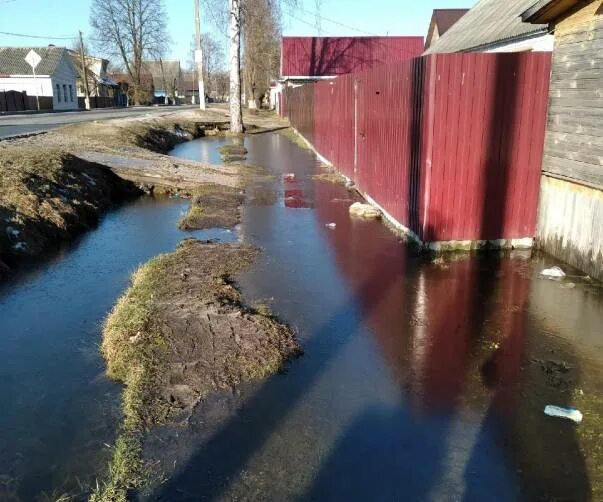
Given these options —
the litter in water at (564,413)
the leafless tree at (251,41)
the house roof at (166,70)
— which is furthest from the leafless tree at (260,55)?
the house roof at (166,70)

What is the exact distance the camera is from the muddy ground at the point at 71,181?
27.1 ft

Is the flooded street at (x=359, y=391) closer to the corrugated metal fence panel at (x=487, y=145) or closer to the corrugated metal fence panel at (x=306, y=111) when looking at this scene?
the corrugated metal fence panel at (x=487, y=145)

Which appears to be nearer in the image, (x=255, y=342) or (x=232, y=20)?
(x=255, y=342)

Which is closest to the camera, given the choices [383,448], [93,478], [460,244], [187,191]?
[93,478]

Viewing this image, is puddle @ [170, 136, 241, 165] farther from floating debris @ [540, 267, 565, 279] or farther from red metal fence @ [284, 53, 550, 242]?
floating debris @ [540, 267, 565, 279]

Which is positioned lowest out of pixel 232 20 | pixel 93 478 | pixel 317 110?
pixel 93 478

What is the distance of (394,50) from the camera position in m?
41.9

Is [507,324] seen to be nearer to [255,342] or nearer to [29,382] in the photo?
[255,342]

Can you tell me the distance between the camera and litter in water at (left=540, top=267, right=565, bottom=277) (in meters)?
6.68

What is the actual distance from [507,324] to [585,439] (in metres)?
1.87

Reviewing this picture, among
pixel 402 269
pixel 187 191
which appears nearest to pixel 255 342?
pixel 402 269

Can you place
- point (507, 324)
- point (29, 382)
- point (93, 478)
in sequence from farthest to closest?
point (507, 324) < point (29, 382) < point (93, 478)

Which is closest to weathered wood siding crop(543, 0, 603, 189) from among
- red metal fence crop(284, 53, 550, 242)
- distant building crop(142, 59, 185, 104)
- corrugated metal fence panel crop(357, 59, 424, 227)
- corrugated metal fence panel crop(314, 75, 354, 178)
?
red metal fence crop(284, 53, 550, 242)

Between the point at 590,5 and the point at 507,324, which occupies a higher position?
the point at 590,5
